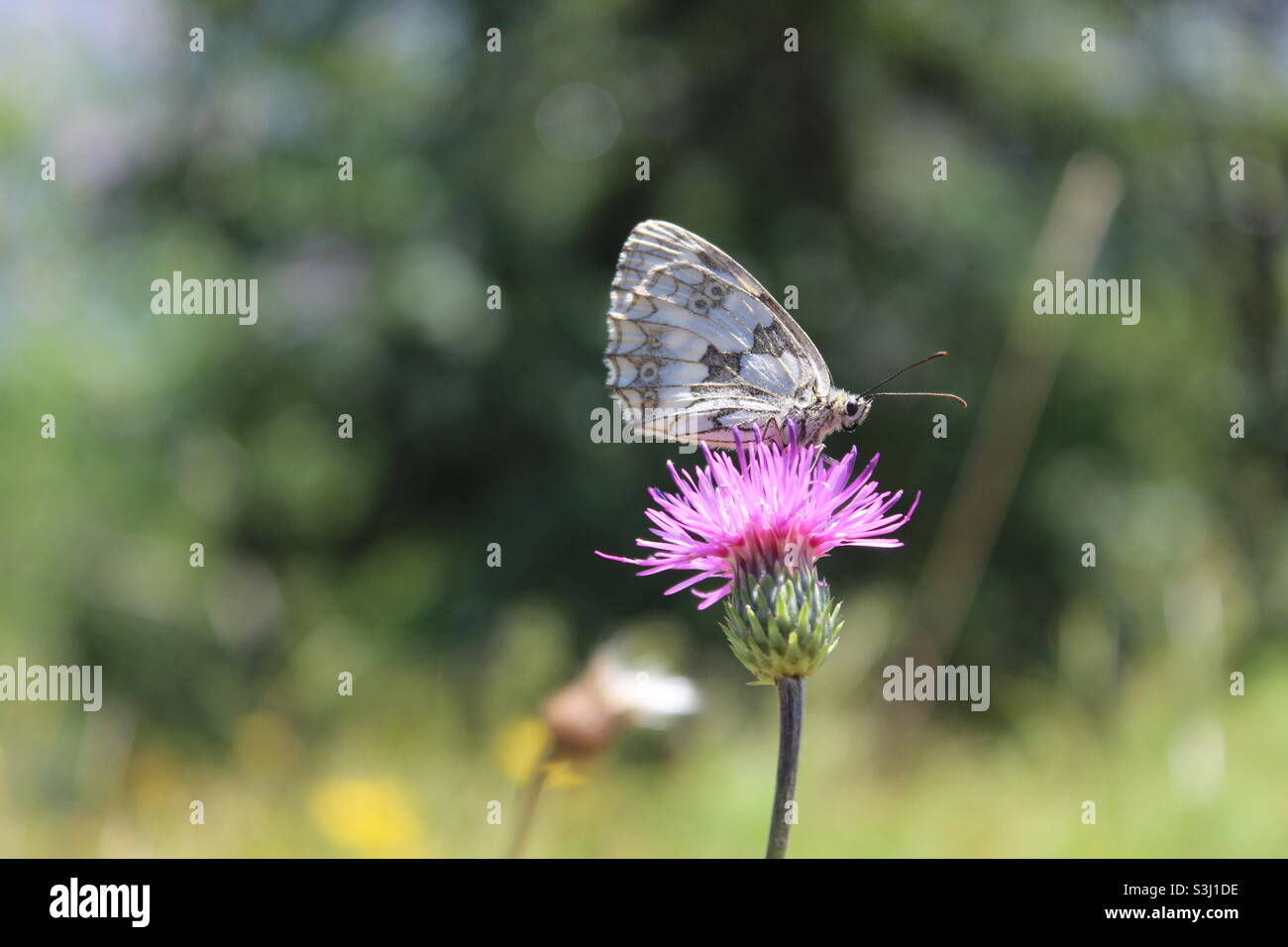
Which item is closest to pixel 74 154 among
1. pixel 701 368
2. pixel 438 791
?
pixel 438 791

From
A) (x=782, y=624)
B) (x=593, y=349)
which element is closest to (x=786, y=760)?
(x=782, y=624)

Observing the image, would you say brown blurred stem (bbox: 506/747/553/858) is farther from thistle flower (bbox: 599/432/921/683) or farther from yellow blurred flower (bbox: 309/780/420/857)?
yellow blurred flower (bbox: 309/780/420/857)

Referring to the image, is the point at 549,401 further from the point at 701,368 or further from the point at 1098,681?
the point at 701,368

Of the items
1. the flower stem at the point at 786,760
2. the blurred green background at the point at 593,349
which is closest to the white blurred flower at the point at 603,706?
the flower stem at the point at 786,760

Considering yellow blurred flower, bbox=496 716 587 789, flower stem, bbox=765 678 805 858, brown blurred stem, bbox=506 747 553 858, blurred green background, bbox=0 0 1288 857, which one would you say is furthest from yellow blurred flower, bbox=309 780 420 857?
flower stem, bbox=765 678 805 858

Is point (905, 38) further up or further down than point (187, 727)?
further up

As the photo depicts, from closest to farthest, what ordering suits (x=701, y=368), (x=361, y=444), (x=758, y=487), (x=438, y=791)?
1. (x=758, y=487)
2. (x=701, y=368)
3. (x=438, y=791)
4. (x=361, y=444)

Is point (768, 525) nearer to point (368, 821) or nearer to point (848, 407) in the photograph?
point (848, 407)
